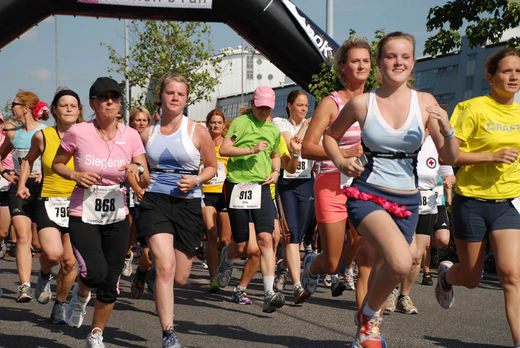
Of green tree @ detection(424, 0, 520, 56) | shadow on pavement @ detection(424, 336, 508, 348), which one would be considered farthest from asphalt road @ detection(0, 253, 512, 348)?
green tree @ detection(424, 0, 520, 56)

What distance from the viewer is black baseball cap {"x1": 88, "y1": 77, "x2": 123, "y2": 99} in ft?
18.0

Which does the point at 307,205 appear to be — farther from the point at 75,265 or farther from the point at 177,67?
the point at 177,67

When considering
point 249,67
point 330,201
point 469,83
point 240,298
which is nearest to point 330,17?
point 240,298

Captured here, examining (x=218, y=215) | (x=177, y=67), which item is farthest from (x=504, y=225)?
(x=177, y=67)

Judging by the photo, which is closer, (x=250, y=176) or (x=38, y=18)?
(x=250, y=176)

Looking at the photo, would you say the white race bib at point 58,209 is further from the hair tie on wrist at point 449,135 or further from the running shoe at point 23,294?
the hair tie on wrist at point 449,135

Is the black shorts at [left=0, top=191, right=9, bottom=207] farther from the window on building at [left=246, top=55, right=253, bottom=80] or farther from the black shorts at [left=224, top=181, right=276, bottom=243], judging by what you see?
the window on building at [left=246, top=55, right=253, bottom=80]

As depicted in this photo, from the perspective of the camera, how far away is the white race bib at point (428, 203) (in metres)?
8.45

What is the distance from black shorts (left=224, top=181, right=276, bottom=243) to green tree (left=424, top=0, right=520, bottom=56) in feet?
25.2

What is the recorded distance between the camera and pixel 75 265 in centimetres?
694

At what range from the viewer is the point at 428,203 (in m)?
8.56

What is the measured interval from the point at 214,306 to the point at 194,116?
273 ft

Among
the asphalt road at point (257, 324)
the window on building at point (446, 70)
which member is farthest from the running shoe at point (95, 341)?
the window on building at point (446, 70)

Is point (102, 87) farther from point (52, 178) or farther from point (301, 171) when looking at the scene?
point (301, 171)
